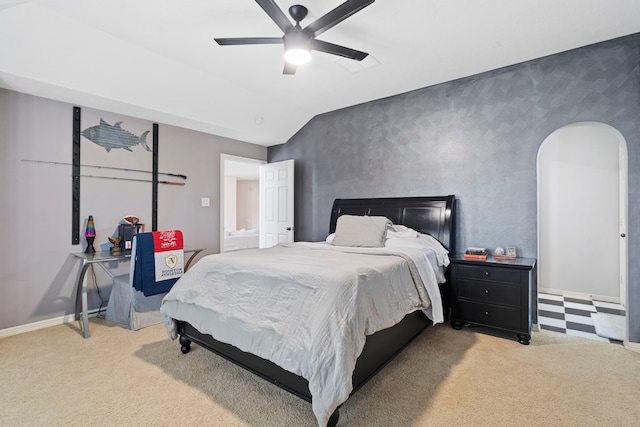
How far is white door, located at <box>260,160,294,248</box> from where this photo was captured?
5043mm

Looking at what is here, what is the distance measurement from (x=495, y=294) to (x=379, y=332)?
155 cm

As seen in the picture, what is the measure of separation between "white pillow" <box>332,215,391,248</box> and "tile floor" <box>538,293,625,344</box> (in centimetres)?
194

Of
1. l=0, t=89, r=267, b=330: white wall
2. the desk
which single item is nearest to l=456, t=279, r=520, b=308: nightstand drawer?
the desk

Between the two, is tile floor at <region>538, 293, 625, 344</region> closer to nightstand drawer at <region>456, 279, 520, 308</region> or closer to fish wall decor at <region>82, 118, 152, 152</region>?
nightstand drawer at <region>456, 279, 520, 308</region>

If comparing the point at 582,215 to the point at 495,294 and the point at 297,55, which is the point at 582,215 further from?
the point at 297,55

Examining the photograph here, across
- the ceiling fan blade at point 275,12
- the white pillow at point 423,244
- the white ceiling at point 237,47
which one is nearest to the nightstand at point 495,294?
the white pillow at point 423,244

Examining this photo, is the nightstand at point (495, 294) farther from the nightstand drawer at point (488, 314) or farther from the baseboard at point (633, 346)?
the baseboard at point (633, 346)

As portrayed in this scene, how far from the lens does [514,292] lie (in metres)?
2.80

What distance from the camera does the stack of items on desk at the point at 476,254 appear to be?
306 centimetres

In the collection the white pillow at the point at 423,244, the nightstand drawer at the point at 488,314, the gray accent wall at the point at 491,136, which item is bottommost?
the nightstand drawer at the point at 488,314

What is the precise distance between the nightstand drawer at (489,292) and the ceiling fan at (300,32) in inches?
94.3

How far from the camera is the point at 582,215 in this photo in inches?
163

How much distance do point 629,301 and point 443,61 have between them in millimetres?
2838

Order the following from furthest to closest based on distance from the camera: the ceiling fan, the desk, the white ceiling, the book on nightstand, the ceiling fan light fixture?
the book on nightstand < the desk < the white ceiling < the ceiling fan light fixture < the ceiling fan
